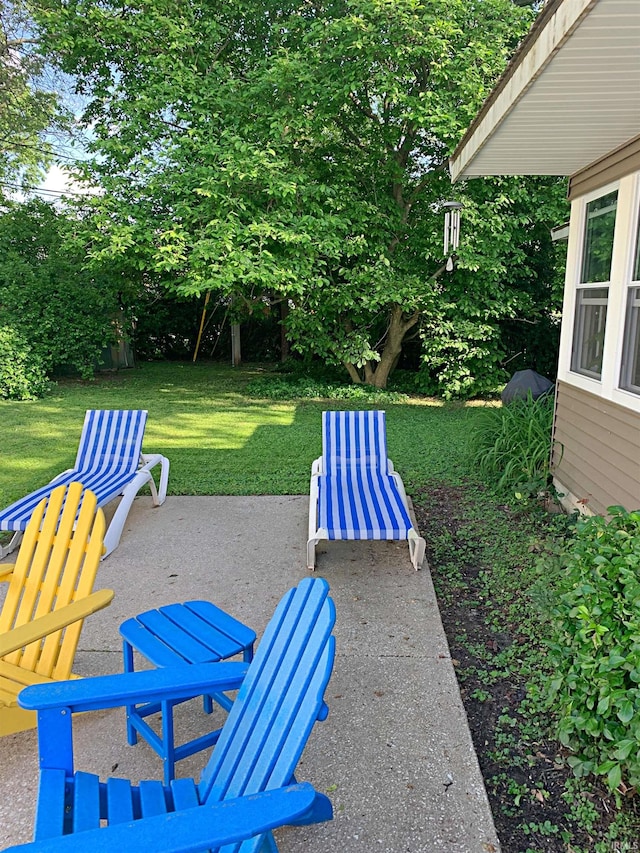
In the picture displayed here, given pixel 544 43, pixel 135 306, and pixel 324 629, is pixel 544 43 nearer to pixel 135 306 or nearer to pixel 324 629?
pixel 324 629

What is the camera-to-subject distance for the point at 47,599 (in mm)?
2680

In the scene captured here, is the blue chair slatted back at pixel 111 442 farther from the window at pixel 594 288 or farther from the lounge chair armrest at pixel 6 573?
the window at pixel 594 288

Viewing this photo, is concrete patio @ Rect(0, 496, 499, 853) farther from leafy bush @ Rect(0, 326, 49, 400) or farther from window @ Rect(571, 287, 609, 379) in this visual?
leafy bush @ Rect(0, 326, 49, 400)

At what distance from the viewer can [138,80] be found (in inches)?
411

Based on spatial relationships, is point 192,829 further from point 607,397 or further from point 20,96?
point 20,96

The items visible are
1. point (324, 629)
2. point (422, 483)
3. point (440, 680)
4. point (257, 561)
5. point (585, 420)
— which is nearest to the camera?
point (324, 629)

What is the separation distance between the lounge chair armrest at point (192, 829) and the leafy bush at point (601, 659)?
1.12m

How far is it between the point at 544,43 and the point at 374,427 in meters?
3.45


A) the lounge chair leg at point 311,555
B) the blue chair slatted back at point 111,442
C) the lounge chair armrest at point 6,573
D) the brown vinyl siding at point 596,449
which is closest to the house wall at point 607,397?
the brown vinyl siding at point 596,449

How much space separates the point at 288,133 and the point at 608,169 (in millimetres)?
6869

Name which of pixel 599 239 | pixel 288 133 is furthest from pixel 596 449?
pixel 288 133

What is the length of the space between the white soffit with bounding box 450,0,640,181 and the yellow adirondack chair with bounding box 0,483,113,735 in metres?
2.87

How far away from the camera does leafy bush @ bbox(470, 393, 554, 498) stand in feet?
18.5

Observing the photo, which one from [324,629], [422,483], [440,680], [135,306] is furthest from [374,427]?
[135,306]
